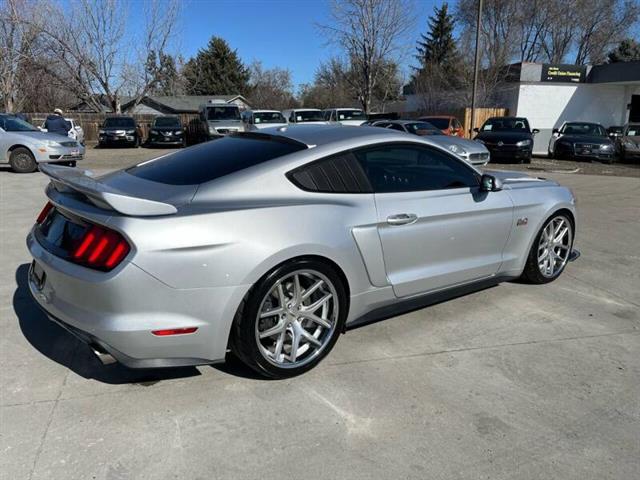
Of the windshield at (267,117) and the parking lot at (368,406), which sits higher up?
the windshield at (267,117)

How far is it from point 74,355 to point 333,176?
6.86ft

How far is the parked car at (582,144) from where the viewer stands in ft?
61.6

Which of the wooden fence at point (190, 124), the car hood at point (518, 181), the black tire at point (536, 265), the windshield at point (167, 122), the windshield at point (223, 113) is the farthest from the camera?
the wooden fence at point (190, 124)

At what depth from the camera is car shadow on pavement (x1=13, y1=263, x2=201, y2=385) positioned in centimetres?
314


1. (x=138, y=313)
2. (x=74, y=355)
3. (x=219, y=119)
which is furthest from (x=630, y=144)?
(x=138, y=313)

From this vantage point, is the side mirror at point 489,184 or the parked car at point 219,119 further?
the parked car at point 219,119

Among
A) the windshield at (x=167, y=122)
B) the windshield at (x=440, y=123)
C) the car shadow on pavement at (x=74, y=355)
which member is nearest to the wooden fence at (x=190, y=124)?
the windshield at (x=167, y=122)

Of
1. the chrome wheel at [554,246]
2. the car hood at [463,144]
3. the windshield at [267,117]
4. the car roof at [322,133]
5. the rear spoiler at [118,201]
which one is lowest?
the chrome wheel at [554,246]

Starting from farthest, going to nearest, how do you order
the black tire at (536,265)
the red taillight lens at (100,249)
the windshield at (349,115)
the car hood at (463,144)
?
the windshield at (349,115) → the car hood at (463,144) → the black tire at (536,265) → the red taillight lens at (100,249)

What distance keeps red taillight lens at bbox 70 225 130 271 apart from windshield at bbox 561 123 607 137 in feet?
70.2

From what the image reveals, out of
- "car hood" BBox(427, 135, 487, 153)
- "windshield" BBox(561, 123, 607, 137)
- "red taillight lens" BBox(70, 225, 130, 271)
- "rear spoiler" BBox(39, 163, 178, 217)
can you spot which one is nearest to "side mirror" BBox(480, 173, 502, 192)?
"rear spoiler" BBox(39, 163, 178, 217)

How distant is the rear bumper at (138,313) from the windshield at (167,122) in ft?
80.2

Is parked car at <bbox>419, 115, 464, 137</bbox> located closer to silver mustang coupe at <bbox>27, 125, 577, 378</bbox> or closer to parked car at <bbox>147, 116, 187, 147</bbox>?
parked car at <bbox>147, 116, 187, 147</bbox>

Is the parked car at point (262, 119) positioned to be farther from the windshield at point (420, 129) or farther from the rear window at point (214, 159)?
the rear window at point (214, 159)
